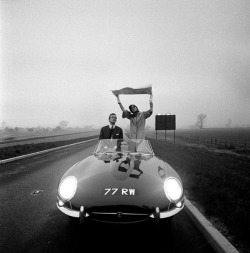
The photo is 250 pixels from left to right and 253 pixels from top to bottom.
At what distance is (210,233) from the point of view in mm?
2764

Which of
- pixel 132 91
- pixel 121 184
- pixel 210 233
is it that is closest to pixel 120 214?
pixel 121 184

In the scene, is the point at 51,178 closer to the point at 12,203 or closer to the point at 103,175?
the point at 12,203

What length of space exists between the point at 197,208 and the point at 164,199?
67.9 inches

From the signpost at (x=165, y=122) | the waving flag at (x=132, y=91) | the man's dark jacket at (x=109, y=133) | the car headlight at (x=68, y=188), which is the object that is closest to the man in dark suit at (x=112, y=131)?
the man's dark jacket at (x=109, y=133)

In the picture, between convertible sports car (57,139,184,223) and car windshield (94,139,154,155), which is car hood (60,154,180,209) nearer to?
convertible sports car (57,139,184,223)

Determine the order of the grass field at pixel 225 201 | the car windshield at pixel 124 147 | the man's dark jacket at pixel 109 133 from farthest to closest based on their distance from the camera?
the man's dark jacket at pixel 109 133 → the car windshield at pixel 124 147 → the grass field at pixel 225 201

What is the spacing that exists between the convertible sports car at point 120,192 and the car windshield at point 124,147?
1.99 ft

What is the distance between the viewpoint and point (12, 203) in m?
4.20

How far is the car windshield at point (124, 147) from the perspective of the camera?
3998 mm

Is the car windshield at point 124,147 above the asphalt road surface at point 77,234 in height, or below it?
above

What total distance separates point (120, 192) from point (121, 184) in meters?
0.15

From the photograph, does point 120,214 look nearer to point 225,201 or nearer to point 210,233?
point 210,233

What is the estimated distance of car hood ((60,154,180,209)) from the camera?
242cm

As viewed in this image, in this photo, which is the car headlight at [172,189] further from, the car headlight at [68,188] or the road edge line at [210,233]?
the car headlight at [68,188]
